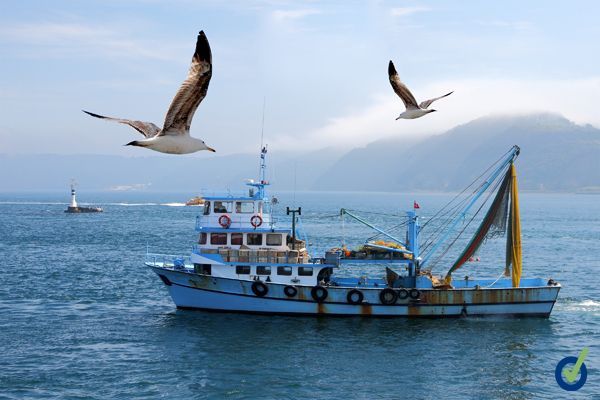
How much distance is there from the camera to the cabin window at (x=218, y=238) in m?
36.2

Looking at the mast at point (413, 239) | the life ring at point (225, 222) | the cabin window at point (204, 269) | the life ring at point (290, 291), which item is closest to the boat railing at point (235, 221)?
the life ring at point (225, 222)

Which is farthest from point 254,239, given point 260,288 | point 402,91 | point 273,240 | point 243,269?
point 402,91

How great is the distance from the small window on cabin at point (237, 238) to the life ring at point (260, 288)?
92.6 inches

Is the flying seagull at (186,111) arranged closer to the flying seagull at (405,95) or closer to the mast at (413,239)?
the flying seagull at (405,95)

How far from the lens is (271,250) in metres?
35.9

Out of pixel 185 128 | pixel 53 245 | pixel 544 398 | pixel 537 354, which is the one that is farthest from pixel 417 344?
pixel 53 245

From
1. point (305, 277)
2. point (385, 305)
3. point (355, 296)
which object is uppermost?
point (305, 277)

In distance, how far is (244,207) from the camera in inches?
1443

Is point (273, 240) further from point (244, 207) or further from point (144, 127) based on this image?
point (144, 127)

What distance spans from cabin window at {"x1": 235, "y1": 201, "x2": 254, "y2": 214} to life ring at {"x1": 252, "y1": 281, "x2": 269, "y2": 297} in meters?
3.86

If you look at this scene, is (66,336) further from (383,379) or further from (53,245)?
(53,245)

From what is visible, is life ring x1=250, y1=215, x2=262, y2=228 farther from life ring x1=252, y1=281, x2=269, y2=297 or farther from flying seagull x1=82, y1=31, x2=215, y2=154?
flying seagull x1=82, y1=31, x2=215, y2=154

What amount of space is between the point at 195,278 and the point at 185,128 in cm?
2807

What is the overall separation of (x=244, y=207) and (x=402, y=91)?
24826 millimetres
